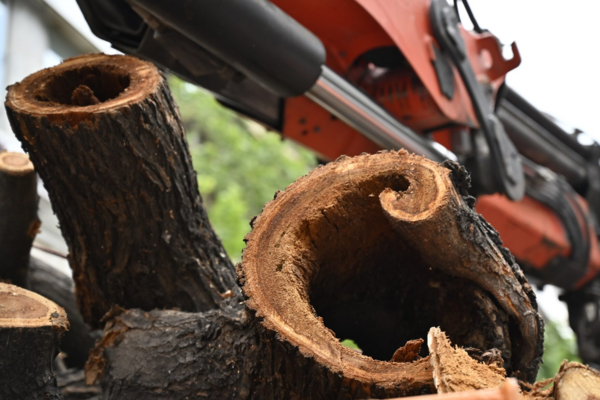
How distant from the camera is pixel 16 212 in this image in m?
1.80

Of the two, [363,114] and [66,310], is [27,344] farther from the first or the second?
[363,114]

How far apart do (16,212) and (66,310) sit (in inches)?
20.5

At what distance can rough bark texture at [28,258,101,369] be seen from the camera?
214cm

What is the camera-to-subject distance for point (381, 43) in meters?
2.29

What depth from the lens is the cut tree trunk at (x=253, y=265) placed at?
47.4 inches

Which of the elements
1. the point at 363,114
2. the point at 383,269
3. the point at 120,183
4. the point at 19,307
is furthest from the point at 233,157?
the point at 19,307

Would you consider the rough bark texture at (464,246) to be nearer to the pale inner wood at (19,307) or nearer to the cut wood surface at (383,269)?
the cut wood surface at (383,269)

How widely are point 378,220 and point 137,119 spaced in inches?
24.1

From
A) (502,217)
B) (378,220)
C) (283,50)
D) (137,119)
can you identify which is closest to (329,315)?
(378,220)

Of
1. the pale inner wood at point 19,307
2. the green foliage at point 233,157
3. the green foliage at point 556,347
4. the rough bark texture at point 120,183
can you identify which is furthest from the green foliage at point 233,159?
the pale inner wood at point 19,307

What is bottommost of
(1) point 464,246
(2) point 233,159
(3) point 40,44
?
(2) point 233,159

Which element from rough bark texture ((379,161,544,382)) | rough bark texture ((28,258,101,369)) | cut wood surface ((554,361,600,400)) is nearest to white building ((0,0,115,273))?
rough bark texture ((28,258,101,369))

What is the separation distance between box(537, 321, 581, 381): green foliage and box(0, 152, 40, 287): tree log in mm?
3109

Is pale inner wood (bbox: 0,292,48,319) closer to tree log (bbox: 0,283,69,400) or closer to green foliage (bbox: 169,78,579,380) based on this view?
tree log (bbox: 0,283,69,400)
